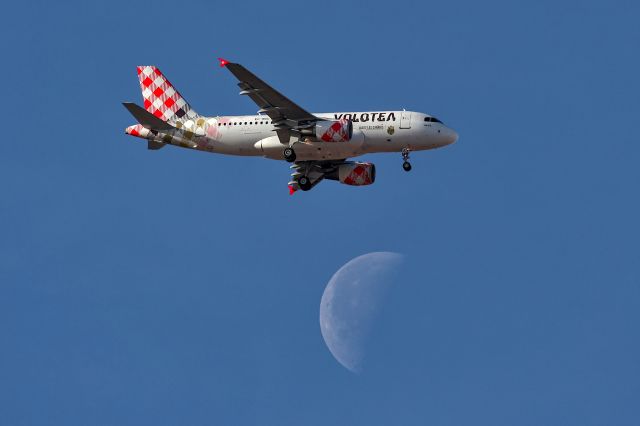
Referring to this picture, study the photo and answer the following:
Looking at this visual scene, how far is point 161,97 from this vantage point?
3438 inches

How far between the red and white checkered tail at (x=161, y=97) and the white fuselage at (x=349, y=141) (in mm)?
3559

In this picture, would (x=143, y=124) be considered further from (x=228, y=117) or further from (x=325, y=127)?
(x=325, y=127)

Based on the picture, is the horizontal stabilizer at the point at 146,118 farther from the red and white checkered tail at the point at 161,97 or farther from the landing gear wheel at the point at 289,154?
the landing gear wheel at the point at 289,154

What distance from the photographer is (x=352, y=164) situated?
85875mm

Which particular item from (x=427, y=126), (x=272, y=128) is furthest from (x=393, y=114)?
(x=272, y=128)

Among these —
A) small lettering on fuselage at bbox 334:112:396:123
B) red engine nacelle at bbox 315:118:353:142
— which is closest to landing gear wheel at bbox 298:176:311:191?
small lettering on fuselage at bbox 334:112:396:123

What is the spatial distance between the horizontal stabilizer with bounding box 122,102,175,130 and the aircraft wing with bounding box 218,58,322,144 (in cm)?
751

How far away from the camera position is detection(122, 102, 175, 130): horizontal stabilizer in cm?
7931

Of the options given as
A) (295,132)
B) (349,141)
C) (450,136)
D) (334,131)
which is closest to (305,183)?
(295,132)

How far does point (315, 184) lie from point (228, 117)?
7.99 metres

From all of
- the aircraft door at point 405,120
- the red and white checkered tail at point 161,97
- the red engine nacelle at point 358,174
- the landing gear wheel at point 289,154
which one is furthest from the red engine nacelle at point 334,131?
the red and white checkered tail at point 161,97

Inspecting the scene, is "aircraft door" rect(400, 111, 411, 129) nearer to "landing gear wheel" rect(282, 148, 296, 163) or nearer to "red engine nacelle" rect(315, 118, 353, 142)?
"red engine nacelle" rect(315, 118, 353, 142)

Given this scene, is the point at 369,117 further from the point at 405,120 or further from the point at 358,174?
the point at 358,174

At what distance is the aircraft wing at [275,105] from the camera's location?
245ft
